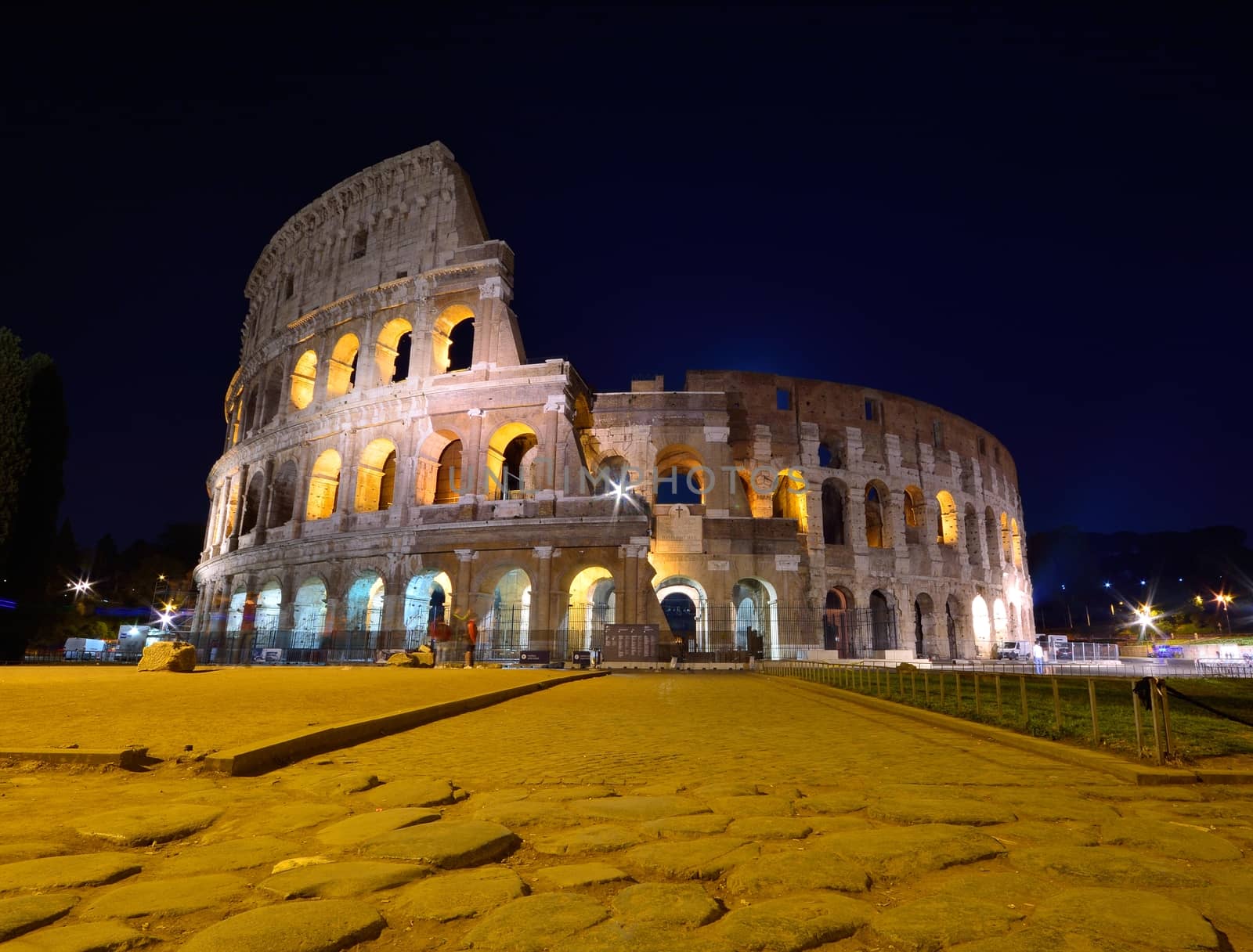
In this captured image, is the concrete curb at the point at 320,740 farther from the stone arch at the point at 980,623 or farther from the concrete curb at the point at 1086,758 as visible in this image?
the stone arch at the point at 980,623

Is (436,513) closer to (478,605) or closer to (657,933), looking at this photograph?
(478,605)

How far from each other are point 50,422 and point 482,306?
14400 mm

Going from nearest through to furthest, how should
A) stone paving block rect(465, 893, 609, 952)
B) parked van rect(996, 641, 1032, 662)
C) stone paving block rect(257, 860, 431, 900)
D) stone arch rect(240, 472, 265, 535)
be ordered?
stone paving block rect(465, 893, 609, 952) < stone paving block rect(257, 860, 431, 900) < stone arch rect(240, 472, 265, 535) < parked van rect(996, 641, 1032, 662)

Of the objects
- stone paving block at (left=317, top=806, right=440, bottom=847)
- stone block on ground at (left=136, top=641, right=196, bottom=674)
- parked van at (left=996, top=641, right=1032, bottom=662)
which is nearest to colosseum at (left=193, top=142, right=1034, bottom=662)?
parked van at (left=996, top=641, right=1032, bottom=662)

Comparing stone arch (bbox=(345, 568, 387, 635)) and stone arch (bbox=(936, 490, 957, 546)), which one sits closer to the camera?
stone arch (bbox=(345, 568, 387, 635))

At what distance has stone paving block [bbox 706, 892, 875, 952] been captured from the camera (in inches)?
71.1

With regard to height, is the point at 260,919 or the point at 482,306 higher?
the point at 482,306

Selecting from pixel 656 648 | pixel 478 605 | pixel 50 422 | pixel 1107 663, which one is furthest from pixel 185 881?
pixel 1107 663

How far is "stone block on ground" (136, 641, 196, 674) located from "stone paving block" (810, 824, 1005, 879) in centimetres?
1345

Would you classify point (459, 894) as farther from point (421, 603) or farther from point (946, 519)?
point (946, 519)

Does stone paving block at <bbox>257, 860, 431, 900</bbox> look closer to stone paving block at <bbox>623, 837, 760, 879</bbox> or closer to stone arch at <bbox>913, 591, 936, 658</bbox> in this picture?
stone paving block at <bbox>623, 837, 760, 879</bbox>

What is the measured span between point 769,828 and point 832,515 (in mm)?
37457

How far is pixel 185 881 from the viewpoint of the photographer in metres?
2.22

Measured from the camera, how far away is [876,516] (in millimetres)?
37219
